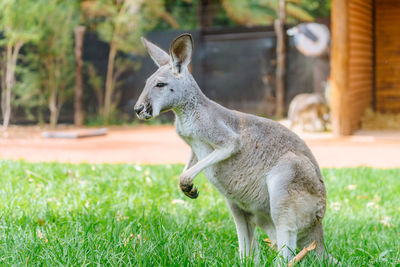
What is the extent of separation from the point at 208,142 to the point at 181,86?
0.27m

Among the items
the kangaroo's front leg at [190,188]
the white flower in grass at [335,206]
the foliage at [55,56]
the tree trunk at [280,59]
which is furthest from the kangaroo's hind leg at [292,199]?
the tree trunk at [280,59]

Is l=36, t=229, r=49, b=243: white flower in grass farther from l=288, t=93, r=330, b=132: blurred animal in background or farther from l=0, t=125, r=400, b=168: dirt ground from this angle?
l=288, t=93, r=330, b=132: blurred animal in background

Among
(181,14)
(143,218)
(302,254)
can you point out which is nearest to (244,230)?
(302,254)

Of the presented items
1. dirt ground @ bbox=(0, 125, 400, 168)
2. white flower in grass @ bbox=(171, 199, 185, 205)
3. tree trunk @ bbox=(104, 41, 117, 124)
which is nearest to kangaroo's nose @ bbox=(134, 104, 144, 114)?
white flower in grass @ bbox=(171, 199, 185, 205)

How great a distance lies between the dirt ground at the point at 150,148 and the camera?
680cm

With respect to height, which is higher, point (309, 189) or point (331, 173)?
point (309, 189)

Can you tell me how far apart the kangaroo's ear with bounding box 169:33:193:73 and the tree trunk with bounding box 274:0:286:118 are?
33.3 ft

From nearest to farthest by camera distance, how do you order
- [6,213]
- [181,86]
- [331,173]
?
[181,86], [6,213], [331,173]

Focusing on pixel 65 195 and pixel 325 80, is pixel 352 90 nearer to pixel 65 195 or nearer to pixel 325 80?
pixel 325 80

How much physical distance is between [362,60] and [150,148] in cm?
465

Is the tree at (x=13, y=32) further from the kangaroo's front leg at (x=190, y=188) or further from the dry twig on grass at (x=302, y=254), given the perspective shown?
the dry twig on grass at (x=302, y=254)

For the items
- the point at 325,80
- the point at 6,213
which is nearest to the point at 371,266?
the point at 6,213

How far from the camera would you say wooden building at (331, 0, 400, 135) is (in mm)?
8680

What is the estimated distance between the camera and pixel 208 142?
89.4 inches
